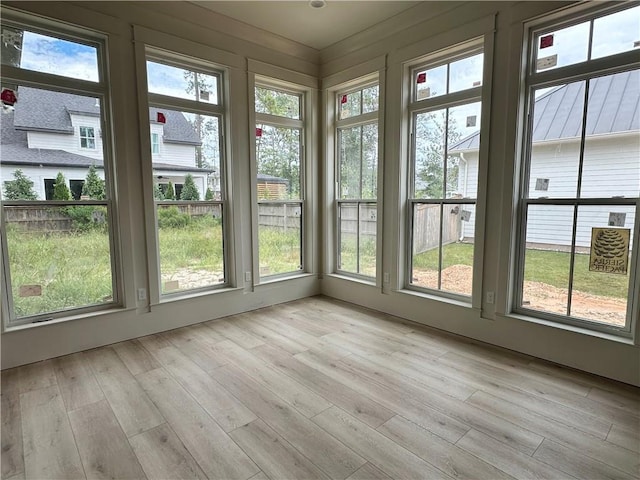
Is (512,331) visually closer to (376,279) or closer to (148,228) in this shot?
(376,279)

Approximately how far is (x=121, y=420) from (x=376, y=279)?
2766 millimetres

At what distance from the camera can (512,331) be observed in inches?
114

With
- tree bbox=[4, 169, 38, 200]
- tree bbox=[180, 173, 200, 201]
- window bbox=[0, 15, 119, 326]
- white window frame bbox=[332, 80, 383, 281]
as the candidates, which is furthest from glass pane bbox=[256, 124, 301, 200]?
tree bbox=[4, 169, 38, 200]

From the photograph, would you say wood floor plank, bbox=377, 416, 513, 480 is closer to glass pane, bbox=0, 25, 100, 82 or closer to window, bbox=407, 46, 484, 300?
window, bbox=407, 46, 484, 300

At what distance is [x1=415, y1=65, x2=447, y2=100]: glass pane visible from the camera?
3.36 m

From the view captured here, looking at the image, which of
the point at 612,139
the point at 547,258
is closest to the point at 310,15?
the point at 612,139

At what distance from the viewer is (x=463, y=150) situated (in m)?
3.24

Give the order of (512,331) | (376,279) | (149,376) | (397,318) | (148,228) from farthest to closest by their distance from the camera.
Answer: (376,279) < (397,318) < (148,228) < (512,331) < (149,376)

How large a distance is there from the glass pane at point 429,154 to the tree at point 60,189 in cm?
327

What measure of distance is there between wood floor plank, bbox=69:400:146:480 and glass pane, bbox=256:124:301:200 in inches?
104

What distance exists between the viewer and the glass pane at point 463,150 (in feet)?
10.3

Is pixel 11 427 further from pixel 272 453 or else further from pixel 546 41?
pixel 546 41

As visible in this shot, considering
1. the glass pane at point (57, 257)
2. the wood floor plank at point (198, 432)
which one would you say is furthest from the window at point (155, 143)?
the wood floor plank at point (198, 432)

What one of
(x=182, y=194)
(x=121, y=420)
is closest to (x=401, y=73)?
(x=182, y=194)
